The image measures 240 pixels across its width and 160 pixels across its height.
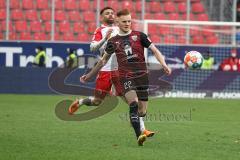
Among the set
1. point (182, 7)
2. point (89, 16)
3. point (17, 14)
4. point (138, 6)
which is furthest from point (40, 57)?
point (182, 7)

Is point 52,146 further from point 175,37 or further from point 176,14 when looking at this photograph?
point 176,14

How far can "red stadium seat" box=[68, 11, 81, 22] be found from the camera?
27.8 metres

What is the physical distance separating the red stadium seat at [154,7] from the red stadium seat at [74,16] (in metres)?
2.83

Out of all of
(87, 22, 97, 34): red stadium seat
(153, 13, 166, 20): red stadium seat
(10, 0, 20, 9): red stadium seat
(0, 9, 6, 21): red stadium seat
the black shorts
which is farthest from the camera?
(153, 13, 166, 20): red stadium seat

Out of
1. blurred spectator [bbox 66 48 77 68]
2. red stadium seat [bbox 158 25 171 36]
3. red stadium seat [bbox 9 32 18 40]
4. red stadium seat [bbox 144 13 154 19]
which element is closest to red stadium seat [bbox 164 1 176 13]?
red stadium seat [bbox 144 13 154 19]

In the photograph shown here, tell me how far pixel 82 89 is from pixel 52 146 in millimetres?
14486

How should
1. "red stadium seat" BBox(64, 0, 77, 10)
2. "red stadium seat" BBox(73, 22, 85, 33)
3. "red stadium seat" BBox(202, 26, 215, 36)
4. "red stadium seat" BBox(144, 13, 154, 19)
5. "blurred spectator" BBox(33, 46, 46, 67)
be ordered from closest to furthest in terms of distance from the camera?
"blurred spectator" BBox(33, 46, 46, 67) < "red stadium seat" BBox(73, 22, 85, 33) < "red stadium seat" BBox(202, 26, 215, 36) < "red stadium seat" BBox(64, 0, 77, 10) < "red stadium seat" BBox(144, 13, 154, 19)

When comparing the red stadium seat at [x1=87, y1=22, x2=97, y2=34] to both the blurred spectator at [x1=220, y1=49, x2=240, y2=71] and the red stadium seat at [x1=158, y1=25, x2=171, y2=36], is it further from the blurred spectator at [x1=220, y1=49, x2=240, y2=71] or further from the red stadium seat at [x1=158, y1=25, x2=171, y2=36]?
the blurred spectator at [x1=220, y1=49, x2=240, y2=71]

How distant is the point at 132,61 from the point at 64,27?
16293 millimetres

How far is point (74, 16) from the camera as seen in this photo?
27891mm

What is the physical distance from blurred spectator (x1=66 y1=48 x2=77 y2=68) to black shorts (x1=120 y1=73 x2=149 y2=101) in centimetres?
1519

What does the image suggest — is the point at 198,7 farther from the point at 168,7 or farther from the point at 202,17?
the point at 168,7

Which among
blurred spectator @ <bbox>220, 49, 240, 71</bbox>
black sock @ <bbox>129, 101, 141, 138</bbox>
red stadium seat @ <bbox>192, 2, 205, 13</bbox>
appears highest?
red stadium seat @ <bbox>192, 2, 205, 13</bbox>

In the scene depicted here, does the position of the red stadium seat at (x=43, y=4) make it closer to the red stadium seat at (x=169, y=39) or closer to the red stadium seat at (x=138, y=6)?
the red stadium seat at (x=138, y=6)
